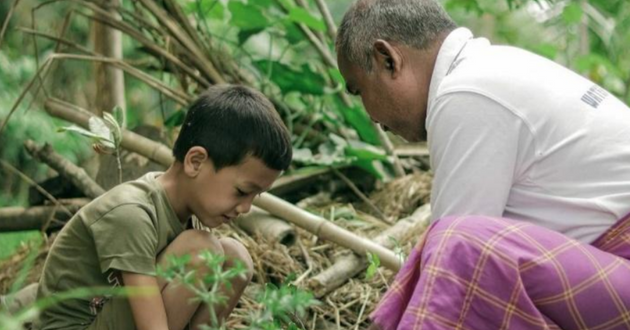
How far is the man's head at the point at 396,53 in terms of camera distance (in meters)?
2.52

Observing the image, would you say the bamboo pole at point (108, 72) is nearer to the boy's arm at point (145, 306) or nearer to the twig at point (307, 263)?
the twig at point (307, 263)

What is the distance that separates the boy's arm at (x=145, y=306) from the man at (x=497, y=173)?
0.62 metres

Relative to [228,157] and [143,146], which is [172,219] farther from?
[143,146]

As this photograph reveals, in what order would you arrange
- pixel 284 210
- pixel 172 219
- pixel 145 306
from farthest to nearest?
1. pixel 284 210
2. pixel 172 219
3. pixel 145 306

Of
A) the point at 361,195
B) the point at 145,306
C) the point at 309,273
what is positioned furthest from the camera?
the point at 361,195

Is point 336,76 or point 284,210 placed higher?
point 336,76

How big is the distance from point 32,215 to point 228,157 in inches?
62.0

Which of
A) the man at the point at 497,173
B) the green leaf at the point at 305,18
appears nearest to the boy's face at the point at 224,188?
the man at the point at 497,173

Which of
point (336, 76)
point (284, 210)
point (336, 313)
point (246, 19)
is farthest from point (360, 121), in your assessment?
point (336, 313)

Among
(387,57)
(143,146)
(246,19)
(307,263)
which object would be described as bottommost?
(307,263)

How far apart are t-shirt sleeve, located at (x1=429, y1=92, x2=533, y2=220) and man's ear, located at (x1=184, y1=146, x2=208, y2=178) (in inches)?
28.9

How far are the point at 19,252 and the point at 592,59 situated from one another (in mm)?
2574

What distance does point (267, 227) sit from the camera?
3799mm

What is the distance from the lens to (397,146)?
498cm
